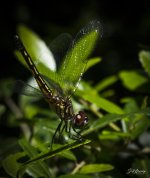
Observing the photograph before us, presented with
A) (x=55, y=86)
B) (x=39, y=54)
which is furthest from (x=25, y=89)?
(x=39, y=54)

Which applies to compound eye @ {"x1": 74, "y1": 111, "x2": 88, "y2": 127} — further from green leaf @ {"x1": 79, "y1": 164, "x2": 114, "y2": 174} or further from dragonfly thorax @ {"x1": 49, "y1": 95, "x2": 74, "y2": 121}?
green leaf @ {"x1": 79, "y1": 164, "x2": 114, "y2": 174}

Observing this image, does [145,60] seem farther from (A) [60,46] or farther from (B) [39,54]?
(B) [39,54]

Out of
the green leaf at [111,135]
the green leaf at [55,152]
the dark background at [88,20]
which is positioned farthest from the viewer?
the dark background at [88,20]

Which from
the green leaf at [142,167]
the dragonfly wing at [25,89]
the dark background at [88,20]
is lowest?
the green leaf at [142,167]

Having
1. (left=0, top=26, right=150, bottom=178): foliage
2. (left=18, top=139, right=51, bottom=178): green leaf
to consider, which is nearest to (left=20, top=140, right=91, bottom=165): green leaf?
(left=0, top=26, right=150, bottom=178): foliage

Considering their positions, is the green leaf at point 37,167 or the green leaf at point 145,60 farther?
the green leaf at point 145,60

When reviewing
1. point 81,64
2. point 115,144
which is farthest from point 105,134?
point 81,64

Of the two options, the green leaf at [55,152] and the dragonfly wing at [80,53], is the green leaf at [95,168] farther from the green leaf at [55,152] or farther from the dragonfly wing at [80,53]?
the dragonfly wing at [80,53]

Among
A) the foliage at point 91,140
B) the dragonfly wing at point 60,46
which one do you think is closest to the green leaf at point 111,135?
the foliage at point 91,140
